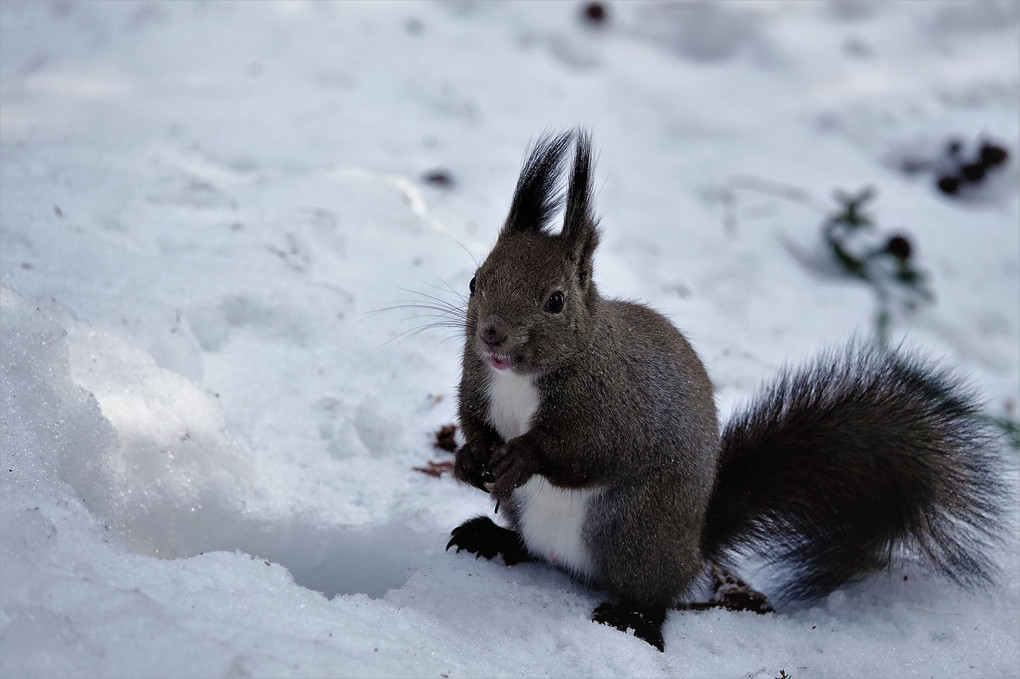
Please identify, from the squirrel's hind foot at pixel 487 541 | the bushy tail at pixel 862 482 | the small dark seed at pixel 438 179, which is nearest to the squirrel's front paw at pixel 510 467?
the squirrel's hind foot at pixel 487 541

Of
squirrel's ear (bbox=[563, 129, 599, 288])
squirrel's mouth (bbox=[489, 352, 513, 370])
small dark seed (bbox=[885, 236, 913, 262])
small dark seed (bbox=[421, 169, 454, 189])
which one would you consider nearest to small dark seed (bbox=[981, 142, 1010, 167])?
small dark seed (bbox=[885, 236, 913, 262])

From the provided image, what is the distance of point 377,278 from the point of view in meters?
3.74

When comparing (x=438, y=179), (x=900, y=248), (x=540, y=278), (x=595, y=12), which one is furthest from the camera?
(x=595, y=12)

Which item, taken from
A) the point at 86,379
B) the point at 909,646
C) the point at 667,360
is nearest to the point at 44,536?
the point at 86,379

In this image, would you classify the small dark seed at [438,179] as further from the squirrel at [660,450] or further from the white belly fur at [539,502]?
the white belly fur at [539,502]

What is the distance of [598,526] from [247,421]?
3.82 feet

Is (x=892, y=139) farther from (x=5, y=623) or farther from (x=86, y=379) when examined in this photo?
(x=5, y=623)

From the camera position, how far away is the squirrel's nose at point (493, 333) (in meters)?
2.17

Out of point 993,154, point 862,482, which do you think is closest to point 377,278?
point 862,482

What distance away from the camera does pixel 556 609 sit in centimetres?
230

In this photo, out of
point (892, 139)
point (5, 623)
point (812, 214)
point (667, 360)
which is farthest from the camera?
point (892, 139)

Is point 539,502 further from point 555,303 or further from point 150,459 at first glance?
point 150,459

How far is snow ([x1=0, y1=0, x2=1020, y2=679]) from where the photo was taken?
1.92 meters

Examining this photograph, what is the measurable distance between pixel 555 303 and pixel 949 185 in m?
3.77
